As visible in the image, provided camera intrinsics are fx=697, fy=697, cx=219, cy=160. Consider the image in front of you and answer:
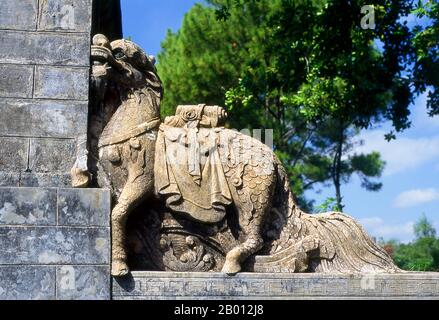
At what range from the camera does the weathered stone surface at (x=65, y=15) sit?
674 centimetres

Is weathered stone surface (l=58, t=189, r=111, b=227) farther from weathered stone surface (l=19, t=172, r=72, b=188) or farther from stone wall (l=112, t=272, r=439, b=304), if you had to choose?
stone wall (l=112, t=272, r=439, b=304)

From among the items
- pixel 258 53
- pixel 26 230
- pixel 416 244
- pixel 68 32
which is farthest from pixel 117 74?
pixel 416 244

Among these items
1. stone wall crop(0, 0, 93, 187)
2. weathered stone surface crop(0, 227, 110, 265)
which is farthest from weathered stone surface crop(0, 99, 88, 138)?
weathered stone surface crop(0, 227, 110, 265)

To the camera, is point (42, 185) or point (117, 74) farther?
point (117, 74)

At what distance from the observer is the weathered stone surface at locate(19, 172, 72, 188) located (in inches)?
247

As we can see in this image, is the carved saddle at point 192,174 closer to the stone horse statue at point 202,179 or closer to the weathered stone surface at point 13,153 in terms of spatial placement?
the stone horse statue at point 202,179

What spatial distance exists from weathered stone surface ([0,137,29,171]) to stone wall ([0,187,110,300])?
1.18ft

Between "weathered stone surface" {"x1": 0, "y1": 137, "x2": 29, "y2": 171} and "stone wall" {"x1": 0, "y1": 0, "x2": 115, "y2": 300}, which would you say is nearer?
"stone wall" {"x1": 0, "y1": 0, "x2": 115, "y2": 300}

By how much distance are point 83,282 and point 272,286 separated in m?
1.71

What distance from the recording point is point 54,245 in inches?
235

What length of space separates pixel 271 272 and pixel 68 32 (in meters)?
3.01
